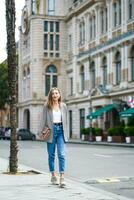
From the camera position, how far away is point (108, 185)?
40.5 ft

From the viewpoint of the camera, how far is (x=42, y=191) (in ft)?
34.1

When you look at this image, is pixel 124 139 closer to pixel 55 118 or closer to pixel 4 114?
pixel 55 118

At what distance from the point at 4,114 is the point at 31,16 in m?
31.5

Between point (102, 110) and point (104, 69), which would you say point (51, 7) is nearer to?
point (104, 69)

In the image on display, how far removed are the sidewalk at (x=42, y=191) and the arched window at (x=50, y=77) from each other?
55.7 m

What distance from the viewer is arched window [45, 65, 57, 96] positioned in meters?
68.4

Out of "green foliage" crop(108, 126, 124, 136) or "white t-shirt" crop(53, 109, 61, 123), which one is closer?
"white t-shirt" crop(53, 109, 61, 123)

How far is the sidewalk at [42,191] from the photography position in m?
9.68

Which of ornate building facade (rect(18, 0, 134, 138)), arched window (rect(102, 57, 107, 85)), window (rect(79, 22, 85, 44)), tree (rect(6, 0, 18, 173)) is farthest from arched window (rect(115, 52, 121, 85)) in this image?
tree (rect(6, 0, 18, 173))

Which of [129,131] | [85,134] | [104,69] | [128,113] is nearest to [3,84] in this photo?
[104,69]

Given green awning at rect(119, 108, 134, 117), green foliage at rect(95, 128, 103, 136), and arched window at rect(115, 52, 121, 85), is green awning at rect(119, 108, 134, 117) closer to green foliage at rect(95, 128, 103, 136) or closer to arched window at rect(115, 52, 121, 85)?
green foliage at rect(95, 128, 103, 136)

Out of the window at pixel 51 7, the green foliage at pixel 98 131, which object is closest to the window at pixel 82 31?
the window at pixel 51 7

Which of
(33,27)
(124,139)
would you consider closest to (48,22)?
(33,27)

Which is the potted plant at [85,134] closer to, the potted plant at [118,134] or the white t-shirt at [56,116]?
the potted plant at [118,134]
